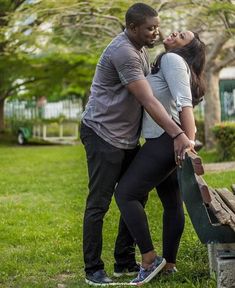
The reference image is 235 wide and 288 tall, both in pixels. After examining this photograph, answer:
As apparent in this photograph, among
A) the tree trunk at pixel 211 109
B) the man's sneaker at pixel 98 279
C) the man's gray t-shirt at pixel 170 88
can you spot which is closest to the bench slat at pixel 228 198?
the man's gray t-shirt at pixel 170 88

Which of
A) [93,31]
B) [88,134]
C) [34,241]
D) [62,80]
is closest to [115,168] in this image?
[88,134]

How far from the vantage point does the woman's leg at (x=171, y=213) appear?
469cm

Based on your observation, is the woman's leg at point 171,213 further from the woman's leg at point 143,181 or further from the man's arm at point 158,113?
the man's arm at point 158,113

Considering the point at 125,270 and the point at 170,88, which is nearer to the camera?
the point at 170,88

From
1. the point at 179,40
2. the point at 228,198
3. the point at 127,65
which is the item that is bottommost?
the point at 228,198

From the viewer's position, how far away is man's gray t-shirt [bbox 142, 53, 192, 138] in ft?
13.9

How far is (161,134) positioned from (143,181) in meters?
0.33

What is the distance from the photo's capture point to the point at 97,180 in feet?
15.0

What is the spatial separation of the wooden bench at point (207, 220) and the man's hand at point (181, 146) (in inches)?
3.2

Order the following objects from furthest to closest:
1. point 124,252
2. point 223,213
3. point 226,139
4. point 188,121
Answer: point 226,139 → point 124,252 → point 188,121 → point 223,213

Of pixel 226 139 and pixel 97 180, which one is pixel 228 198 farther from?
pixel 226 139

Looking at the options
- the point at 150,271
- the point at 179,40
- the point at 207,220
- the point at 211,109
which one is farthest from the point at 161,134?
the point at 211,109

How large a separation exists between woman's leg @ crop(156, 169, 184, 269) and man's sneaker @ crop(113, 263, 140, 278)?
1.19ft

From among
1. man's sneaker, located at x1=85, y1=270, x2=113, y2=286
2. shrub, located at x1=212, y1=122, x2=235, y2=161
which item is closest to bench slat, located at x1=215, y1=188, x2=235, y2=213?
man's sneaker, located at x1=85, y1=270, x2=113, y2=286
